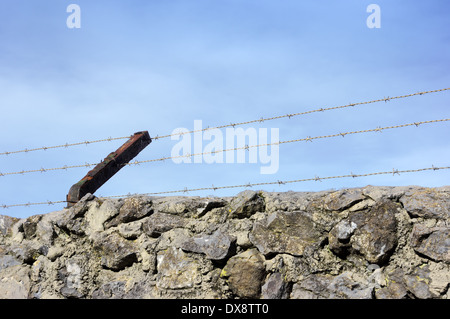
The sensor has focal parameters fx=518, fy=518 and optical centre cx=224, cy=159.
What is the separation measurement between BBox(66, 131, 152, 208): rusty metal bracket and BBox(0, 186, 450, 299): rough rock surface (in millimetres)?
129

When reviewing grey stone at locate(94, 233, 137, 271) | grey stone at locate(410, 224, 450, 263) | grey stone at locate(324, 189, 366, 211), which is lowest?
grey stone at locate(94, 233, 137, 271)

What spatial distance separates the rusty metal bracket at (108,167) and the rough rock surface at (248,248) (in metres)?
0.13

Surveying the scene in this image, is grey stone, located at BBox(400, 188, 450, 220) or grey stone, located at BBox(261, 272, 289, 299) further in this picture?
grey stone, located at BBox(261, 272, 289, 299)

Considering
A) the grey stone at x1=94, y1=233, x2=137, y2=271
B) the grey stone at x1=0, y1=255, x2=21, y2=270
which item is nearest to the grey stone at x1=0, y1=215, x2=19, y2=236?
the grey stone at x1=0, y1=255, x2=21, y2=270

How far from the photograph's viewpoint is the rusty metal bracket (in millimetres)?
5098

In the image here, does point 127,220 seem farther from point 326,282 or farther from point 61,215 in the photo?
point 326,282

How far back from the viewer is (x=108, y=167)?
523cm

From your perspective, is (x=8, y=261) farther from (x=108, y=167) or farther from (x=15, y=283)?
(x=108, y=167)

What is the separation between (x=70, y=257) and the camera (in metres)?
4.86

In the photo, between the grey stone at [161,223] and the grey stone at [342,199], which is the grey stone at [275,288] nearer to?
the grey stone at [342,199]

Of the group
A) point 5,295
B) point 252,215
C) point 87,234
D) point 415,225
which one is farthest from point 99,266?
point 415,225

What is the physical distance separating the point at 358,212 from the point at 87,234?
2.49 metres

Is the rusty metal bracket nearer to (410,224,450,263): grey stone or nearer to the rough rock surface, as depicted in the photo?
the rough rock surface

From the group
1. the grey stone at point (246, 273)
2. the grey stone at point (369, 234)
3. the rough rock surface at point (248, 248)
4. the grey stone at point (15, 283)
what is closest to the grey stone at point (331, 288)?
the rough rock surface at point (248, 248)
